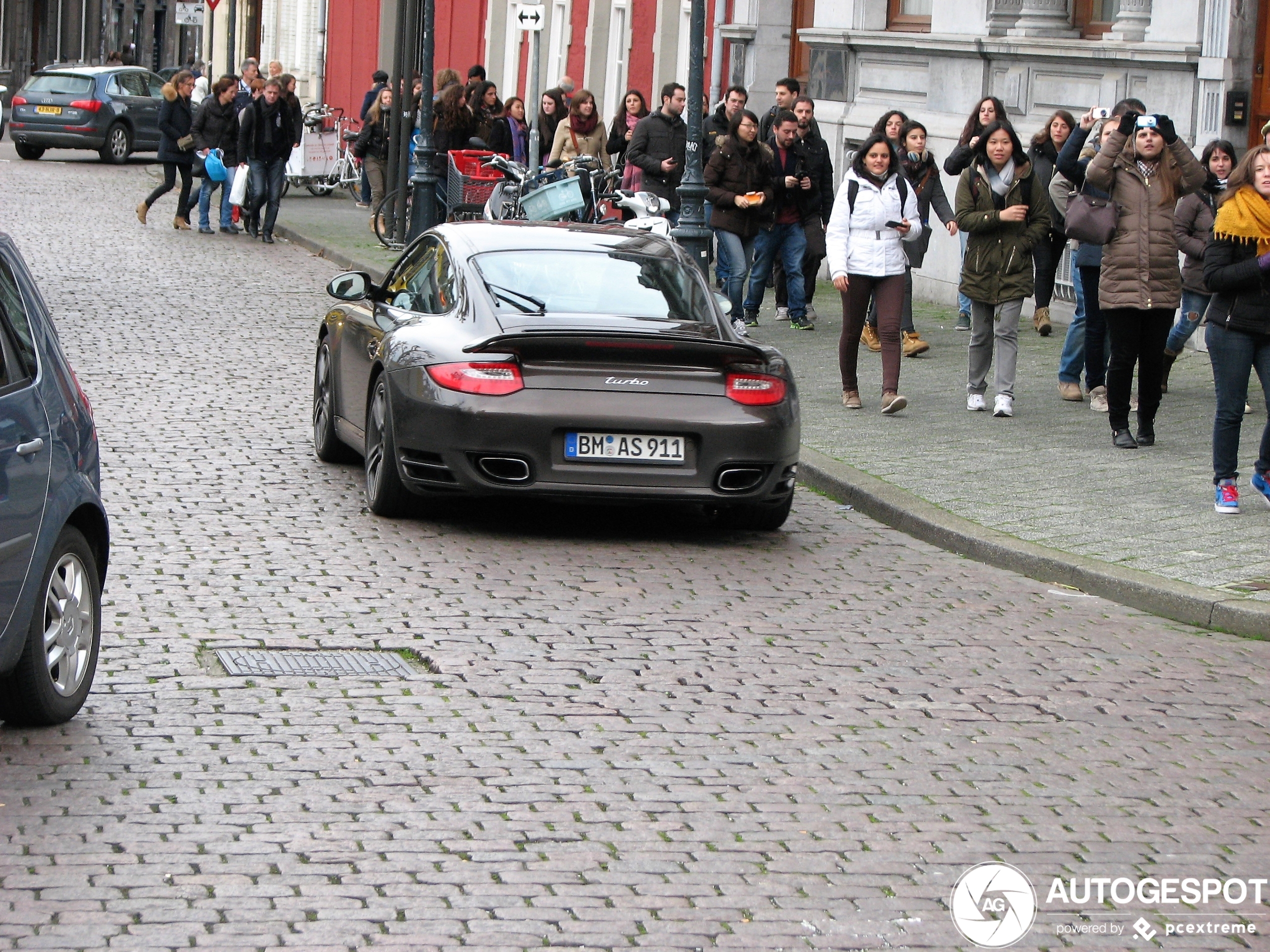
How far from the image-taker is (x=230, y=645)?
7.19 metres

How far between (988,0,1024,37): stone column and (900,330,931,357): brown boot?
4.64 meters

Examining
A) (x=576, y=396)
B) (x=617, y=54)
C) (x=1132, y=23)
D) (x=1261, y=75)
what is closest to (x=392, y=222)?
(x=617, y=54)

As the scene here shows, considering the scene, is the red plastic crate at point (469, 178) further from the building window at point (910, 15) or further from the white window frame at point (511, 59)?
the white window frame at point (511, 59)

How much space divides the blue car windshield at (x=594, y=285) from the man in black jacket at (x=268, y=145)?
51.2 ft

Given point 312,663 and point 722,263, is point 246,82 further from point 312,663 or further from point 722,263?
point 312,663

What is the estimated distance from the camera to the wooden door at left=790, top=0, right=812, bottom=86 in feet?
83.4

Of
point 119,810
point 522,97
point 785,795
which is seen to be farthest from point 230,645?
point 522,97

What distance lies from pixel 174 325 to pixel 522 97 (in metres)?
21.1

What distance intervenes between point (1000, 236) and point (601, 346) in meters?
4.69

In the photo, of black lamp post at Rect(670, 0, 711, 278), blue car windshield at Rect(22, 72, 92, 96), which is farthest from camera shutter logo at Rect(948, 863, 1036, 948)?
blue car windshield at Rect(22, 72, 92, 96)

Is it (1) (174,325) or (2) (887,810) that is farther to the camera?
(1) (174,325)

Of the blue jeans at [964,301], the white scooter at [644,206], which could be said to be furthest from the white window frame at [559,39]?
the blue jeans at [964,301]

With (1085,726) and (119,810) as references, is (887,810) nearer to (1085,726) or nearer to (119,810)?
(1085,726)

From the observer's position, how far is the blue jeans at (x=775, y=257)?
1736 centimetres
